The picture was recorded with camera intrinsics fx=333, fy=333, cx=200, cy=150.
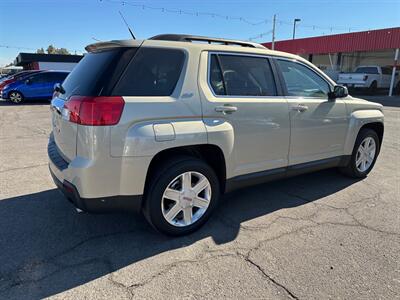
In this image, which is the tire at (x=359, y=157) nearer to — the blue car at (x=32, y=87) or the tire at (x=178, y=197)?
the tire at (x=178, y=197)

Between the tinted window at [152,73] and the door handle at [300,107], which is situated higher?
the tinted window at [152,73]

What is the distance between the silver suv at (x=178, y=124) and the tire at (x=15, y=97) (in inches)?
610

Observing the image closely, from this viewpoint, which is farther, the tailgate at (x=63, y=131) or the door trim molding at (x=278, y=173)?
the door trim molding at (x=278, y=173)

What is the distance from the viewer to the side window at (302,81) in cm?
400

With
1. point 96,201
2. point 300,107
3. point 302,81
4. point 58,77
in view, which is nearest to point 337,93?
point 302,81

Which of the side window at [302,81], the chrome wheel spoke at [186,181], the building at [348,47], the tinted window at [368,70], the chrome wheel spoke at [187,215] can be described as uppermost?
the building at [348,47]

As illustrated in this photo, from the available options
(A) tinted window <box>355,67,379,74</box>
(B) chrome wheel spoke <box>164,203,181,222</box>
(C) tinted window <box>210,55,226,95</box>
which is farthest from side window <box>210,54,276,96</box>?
(A) tinted window <box>355,67,379,74</box>

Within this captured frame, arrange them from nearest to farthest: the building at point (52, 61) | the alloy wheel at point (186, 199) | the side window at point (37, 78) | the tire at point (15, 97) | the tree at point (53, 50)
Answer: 1. the alloy wheel at point (186, 199)
2. the tire at point (15, 97)
3. the side window at point (37, 78)
4. the building at point (52, 61)
5. the tree at point (53, 50)

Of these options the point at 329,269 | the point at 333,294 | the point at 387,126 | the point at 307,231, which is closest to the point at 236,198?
the point at 307,231

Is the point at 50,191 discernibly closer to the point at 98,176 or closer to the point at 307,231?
the point at 98,176

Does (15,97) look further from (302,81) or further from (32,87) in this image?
(302,81)

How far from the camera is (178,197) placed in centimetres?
322

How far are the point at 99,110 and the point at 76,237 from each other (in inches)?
54.1

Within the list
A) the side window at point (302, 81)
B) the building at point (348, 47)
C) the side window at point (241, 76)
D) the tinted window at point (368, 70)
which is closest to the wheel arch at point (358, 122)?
the side window at point (302, 81)
